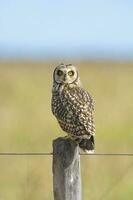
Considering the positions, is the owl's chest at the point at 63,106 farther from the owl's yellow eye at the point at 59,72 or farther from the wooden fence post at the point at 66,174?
the wooden fence post at the point at 66,174

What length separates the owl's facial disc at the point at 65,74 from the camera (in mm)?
7863

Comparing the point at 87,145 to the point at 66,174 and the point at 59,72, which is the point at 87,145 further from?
the point at 59,72

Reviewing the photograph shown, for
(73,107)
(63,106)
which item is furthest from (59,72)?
(73,107)

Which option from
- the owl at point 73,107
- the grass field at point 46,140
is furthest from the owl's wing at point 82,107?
the grass field at point 46,140

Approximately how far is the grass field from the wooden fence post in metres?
2.74

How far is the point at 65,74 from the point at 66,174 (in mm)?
1967

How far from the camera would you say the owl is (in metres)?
6.86

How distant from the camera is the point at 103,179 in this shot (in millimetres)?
10461

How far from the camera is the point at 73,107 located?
23.4 feet

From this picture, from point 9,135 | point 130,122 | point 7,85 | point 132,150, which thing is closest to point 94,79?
point 7,85

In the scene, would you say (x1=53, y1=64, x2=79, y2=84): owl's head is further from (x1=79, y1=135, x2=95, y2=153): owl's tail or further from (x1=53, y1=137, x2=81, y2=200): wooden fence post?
(x1=53, y1=137, x2=81, y2=200): wooden fence post

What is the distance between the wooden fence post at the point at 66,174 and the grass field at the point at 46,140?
274 cm

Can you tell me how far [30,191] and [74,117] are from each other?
2158 millimetres

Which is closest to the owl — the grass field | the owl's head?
the owl's head
